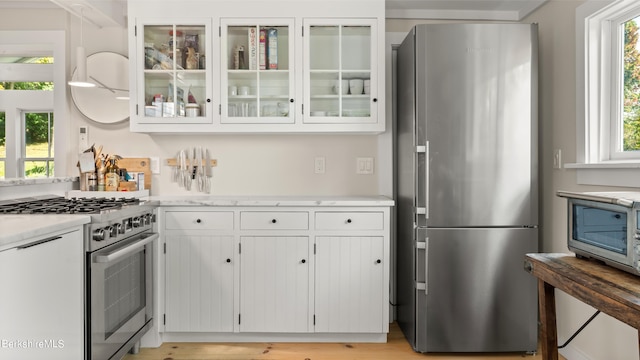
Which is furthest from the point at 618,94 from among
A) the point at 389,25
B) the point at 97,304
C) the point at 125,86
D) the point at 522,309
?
the point at 125,86

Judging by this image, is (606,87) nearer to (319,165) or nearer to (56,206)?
(319,165)

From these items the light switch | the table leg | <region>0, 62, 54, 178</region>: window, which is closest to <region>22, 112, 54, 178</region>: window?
<region>0, 62, 54, 178</region>: window

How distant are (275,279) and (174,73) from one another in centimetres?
149

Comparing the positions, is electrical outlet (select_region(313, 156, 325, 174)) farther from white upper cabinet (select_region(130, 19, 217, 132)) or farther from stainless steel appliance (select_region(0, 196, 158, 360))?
stainless steel appliance (select_region(0, 196, 158, 360))

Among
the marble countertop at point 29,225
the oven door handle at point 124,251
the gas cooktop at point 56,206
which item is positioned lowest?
the oven door handle at point 124,251

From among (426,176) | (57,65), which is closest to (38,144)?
(57,65)

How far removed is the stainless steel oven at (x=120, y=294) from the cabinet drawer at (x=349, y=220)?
100 cm

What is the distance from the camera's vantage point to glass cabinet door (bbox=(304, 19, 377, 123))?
272 cm

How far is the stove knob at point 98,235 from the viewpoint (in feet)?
6.08

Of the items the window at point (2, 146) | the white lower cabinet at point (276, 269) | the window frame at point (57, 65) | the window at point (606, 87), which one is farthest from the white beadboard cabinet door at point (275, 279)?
the window at point (2, 146)

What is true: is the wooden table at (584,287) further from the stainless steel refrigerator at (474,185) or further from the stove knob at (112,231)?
the stove knob at (112,231)

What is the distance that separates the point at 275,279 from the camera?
2541mm

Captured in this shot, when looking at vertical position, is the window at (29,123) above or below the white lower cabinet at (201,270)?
above

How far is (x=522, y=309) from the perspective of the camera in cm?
244
